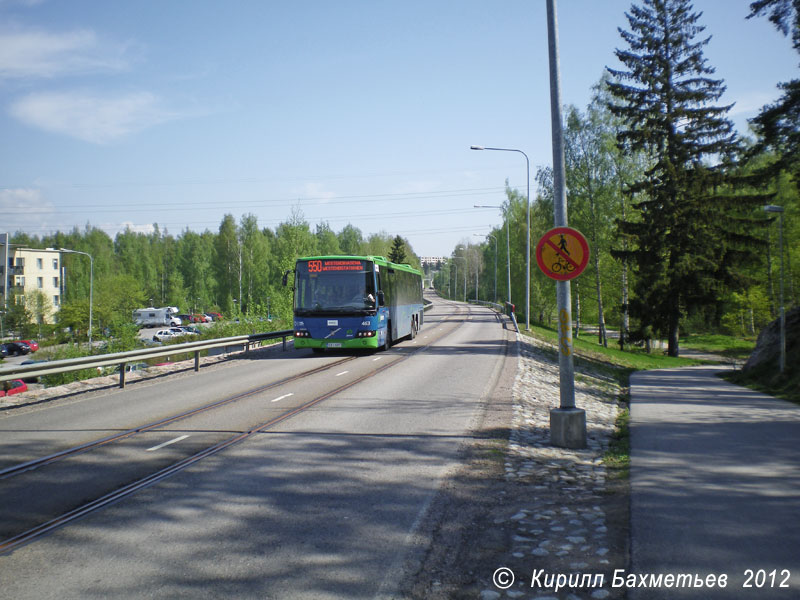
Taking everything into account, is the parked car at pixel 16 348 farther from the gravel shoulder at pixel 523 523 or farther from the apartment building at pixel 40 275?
the gravel shoulder at pixel 523 523

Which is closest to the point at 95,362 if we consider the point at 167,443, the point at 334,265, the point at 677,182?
the point at 167,443

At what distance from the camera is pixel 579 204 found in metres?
43.7

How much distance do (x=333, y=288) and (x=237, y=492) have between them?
14486mm

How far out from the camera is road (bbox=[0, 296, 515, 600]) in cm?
417

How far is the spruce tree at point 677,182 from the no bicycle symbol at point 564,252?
86.9 ft

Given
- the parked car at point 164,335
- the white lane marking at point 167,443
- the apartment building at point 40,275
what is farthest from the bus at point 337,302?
the apartment building at point 40,275

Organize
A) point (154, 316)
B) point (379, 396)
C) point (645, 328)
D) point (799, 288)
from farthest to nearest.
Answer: point (154, 316) → point (799, 288) → point (645, 328) → point (379, 396)

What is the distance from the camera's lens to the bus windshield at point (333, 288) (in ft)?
66.6

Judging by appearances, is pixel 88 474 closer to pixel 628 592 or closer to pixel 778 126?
pixel 628 592

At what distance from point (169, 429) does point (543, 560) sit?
6331 mm

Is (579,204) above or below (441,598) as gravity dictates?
above

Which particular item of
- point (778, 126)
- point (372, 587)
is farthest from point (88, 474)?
point (778, 126)

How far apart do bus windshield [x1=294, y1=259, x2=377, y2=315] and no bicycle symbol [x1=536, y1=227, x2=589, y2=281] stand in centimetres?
1228

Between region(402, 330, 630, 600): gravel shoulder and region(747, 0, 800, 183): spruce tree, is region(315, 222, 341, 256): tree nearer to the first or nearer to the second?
region(747, 0, 800, 183): spruce tree
